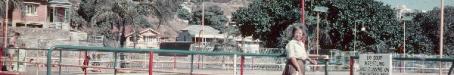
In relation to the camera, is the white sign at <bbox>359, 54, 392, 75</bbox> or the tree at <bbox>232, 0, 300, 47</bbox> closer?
the white sign at <bbox>359, 54, 392, 75</bbox>

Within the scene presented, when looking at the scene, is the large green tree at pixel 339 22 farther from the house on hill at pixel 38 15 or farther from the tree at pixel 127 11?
the house on hill at pixel 38 15

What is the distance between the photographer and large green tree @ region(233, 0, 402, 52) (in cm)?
5350

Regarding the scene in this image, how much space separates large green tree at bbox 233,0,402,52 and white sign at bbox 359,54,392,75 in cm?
4243

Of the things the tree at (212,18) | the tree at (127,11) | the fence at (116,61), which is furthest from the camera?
the tree at (212,18)

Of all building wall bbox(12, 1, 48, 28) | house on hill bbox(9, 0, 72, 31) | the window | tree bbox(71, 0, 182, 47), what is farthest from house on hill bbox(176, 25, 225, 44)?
tree bbox(71, 0, 182, 47)

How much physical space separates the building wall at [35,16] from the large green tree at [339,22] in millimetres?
16724

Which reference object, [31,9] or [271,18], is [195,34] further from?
[271,18]

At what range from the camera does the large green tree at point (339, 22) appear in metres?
53.5

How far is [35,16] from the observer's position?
2333 inches

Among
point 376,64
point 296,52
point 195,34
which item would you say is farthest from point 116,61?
point 195,34

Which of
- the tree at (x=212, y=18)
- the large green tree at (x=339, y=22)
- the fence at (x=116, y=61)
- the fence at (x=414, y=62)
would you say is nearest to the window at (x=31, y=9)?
the large green tree at (x=339, y=22)

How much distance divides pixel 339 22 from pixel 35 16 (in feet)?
80.5

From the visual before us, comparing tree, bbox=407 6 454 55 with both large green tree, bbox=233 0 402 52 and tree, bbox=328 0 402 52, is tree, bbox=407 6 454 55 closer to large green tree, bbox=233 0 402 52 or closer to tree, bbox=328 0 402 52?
Answer: large green tree, bbox=233 0 402 52

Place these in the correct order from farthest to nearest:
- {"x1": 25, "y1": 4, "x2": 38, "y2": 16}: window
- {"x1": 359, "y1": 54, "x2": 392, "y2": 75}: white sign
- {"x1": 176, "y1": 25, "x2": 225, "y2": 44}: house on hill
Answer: {"x1": 176, "y1": 25, "x2": 225, "y2": 44}: house on hill, {"x1": 25, "y1": 4, "x2": 38, "y2": 16}: window, {"x1": 359, "y1": 54, "x2": 392, "y2": 75}: white sign
